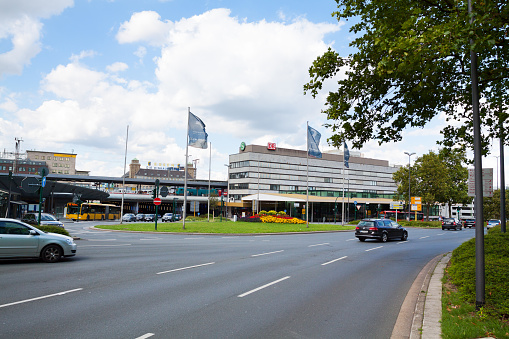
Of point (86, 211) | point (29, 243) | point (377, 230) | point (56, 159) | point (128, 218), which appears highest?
point (56, 159)

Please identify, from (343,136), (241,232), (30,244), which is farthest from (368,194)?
(30,244)

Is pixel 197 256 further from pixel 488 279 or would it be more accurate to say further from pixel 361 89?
pixel 488 279

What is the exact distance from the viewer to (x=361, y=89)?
561 inches

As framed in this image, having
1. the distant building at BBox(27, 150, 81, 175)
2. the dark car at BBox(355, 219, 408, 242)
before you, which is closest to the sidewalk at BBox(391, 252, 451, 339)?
the dark car at BBox(355, 219, 408, 242)

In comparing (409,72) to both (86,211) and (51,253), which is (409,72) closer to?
(51,253)

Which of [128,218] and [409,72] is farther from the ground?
[409,72]

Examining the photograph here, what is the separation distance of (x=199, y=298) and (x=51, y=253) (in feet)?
25.5

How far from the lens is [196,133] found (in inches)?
1284

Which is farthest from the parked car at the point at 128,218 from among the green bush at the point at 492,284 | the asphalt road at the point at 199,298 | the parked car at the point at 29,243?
the green bush at the point at 492,284

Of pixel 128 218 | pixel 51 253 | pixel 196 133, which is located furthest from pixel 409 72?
pixel 128 218

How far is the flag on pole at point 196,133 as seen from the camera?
32344 millimetres

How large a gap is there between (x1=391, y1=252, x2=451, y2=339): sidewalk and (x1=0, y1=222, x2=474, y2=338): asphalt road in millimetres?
224

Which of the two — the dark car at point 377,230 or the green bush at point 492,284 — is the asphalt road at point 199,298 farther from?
the dark car at point 377,230

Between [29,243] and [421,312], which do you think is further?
[29,243]
